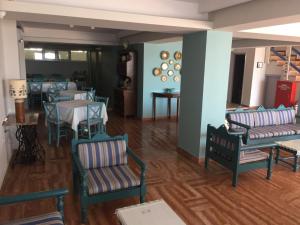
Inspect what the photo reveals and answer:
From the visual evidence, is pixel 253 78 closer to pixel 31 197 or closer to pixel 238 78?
pixel 238 78

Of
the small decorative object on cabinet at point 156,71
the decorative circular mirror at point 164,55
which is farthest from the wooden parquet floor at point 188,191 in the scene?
the decorative circular mirror at point 164,55

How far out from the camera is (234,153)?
3.68 meters

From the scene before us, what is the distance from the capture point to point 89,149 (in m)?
3.06

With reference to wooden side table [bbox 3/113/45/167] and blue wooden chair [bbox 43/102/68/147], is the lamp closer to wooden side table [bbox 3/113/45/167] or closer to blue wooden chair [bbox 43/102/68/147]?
wooden side table [bbox 3/113/45/167]

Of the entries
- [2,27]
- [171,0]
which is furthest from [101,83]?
[171,0]

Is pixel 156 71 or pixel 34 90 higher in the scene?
pixel 156 71

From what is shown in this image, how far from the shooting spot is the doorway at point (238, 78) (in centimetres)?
1102

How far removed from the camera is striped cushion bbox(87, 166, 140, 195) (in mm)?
2721

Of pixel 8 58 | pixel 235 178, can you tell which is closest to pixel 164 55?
pixel 8 58

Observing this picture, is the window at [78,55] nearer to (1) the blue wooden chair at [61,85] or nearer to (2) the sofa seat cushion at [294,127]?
(1) the blue wooden chair at [61,85]

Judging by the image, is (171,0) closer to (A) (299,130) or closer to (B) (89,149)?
(B) (89,149)

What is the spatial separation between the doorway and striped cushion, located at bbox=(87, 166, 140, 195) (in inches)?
357

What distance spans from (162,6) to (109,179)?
2518 millimetres

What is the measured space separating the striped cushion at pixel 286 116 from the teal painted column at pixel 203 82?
1.79 metres
